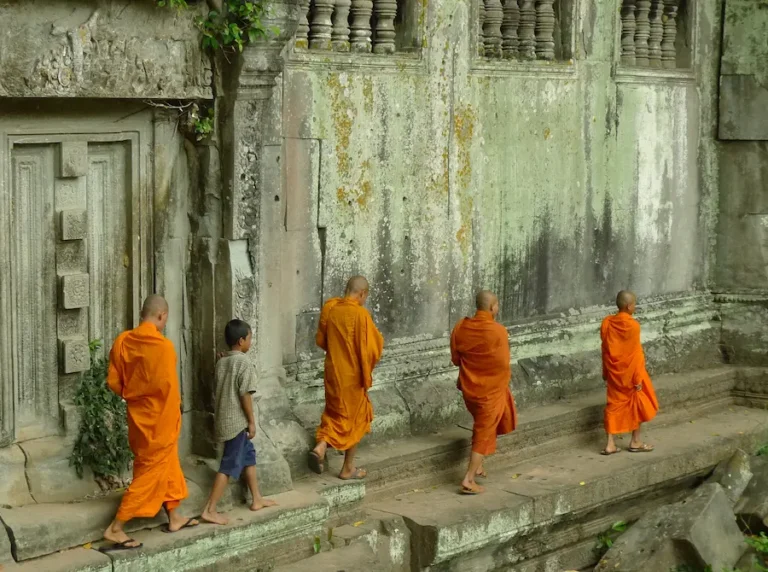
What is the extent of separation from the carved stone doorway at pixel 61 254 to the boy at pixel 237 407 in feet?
1.98

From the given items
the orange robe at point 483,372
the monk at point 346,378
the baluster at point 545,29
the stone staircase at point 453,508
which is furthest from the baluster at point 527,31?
the monk at point 346,378

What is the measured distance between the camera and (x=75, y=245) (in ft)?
23.1

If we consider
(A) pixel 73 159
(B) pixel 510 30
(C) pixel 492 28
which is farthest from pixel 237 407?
(B) pixel 510 30

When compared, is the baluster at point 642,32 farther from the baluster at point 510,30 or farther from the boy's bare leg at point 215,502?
the boy's bare leg at point 215,502

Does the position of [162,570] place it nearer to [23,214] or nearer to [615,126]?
[23,214]

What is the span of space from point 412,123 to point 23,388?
10.7ft

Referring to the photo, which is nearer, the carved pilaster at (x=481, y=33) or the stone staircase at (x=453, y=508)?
the stone staircase at (x=453, y=508)

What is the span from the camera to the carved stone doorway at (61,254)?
6793mm

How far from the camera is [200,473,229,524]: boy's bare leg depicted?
702 centimetres

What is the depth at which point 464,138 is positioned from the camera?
30.5 feet

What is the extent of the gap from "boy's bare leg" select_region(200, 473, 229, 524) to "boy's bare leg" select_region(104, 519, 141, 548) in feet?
1.60

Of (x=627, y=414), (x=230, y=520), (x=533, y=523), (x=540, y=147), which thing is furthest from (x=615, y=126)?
(x=230, y=520)

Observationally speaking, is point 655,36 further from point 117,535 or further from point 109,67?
point 117,535

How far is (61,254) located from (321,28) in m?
2.36
